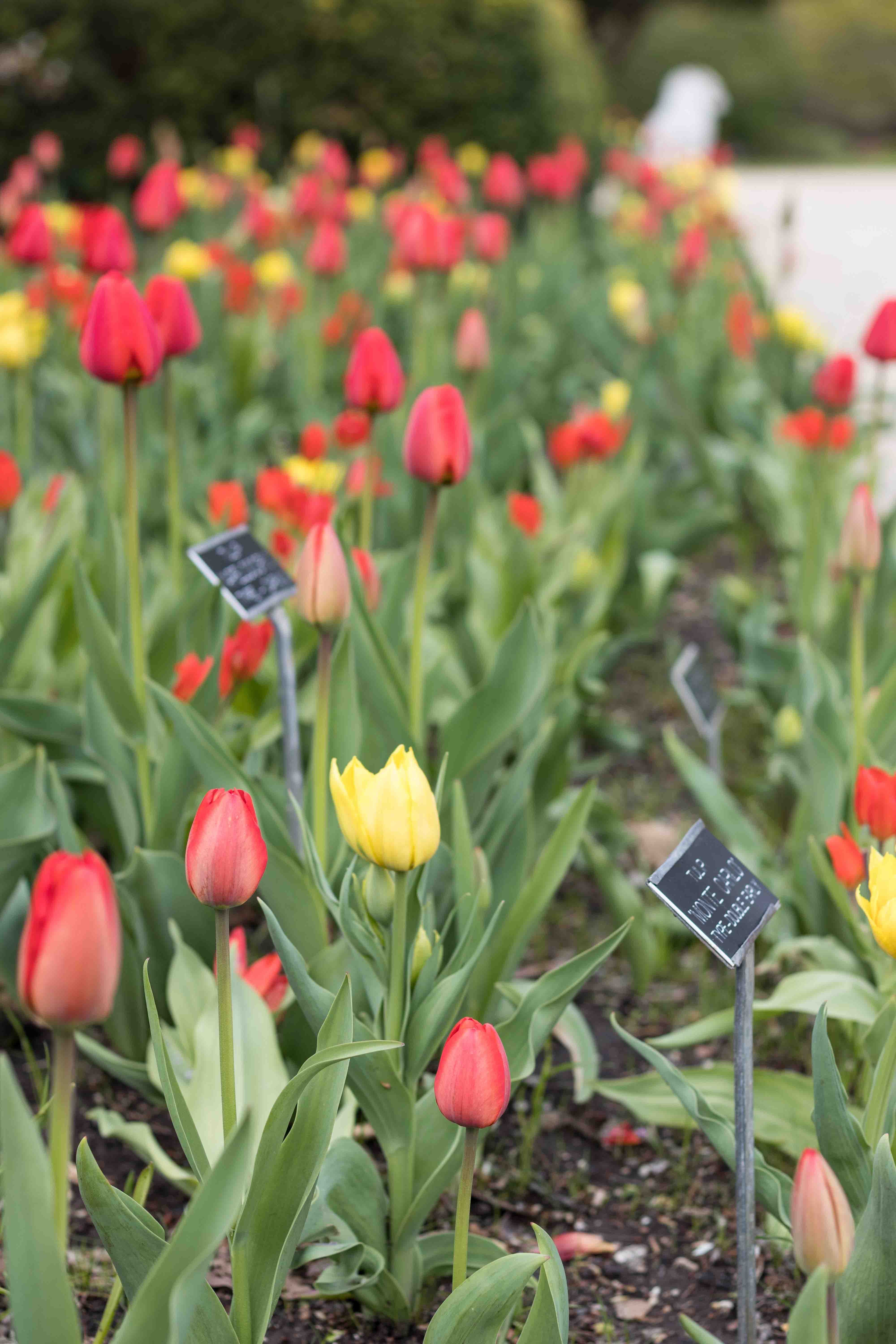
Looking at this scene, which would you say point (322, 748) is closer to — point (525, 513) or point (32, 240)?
point (525, 513)

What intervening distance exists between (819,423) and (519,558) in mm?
848

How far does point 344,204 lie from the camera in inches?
205

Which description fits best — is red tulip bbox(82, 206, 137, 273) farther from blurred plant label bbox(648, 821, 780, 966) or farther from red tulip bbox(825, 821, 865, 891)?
blurred plant label bbox(648, 821, 780, 966)

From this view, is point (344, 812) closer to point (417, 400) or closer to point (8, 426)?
point (417, 400)

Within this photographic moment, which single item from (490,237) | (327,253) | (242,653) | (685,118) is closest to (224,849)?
(242,653)

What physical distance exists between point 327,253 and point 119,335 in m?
2.49

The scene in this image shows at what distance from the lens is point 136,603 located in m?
1.85

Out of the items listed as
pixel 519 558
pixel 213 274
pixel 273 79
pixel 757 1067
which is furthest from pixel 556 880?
pixel 273 79

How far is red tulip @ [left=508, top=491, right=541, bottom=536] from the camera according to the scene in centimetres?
282

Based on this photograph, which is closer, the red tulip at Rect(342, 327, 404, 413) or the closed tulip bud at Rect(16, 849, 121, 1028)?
the closed tulip bud at Rect(16, 849, 121, 1028)

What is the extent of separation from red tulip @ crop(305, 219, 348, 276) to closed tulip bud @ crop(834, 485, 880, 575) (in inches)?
98.2

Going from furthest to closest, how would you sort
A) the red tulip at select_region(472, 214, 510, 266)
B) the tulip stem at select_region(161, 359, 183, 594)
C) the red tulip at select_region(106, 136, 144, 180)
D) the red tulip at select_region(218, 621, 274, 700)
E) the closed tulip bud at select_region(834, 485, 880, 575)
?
the red tulip at select_region(106, 136, 144, 180) → the red tulip at select_region(472, 214, 510, 266) → the tulip stem at select_region(161, 359, 183, 594) → the red tulip at select_region(218, 621, 274, 700) → the closed tulip bud at select_region(834, 485, 880, 575)

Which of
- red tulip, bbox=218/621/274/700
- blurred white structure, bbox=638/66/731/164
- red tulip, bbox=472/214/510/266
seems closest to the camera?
red tulip, bbox=218/621/274/700

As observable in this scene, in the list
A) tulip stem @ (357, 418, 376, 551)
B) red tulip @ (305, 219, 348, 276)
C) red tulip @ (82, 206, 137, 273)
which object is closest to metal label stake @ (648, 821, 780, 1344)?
tulip stem @ (357, 418, 376, 551)
